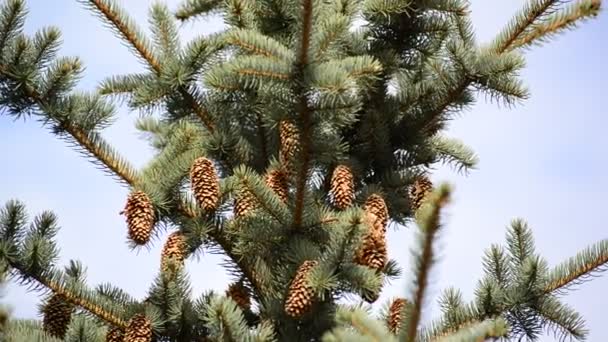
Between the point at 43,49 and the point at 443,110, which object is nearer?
the point at 43,49

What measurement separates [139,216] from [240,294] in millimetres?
522

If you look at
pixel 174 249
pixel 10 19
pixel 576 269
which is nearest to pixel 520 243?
pixel 576 269

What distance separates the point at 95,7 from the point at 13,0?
316 mm

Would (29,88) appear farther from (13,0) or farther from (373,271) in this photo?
(373,271)

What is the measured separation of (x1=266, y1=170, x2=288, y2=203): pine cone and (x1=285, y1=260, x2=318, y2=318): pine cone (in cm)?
39

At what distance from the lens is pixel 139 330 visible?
9.92 ft

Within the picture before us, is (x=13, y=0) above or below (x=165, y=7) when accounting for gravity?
below

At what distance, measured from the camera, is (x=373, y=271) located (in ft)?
9.17

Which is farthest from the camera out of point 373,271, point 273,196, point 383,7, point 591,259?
point 383,7

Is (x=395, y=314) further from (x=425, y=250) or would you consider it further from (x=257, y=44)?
(x=425, y=250)

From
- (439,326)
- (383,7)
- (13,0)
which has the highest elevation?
(383,7)

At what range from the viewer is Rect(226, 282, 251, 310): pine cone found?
3.25 metres

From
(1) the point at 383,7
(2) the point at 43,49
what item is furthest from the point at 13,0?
(1) the point at 383,7

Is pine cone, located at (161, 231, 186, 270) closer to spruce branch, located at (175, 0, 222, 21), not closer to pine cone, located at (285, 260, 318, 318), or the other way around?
pine cone, located at (285, 260, 318, 318)
